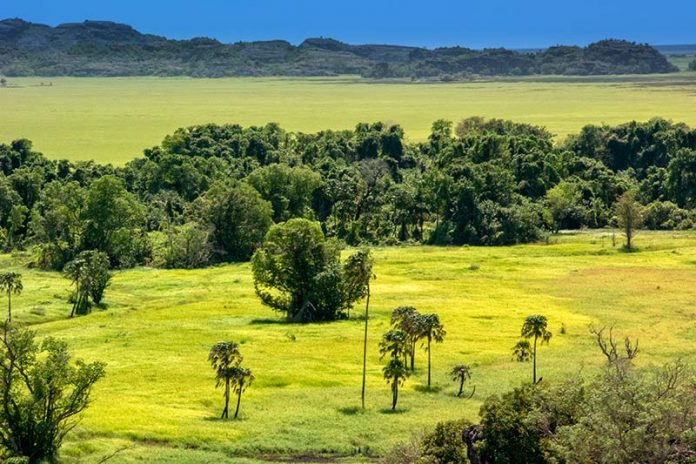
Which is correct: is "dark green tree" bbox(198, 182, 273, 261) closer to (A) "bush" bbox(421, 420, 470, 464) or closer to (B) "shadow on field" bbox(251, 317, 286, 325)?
(B) "shadow on field" bbox(251, 317, 286, 325)

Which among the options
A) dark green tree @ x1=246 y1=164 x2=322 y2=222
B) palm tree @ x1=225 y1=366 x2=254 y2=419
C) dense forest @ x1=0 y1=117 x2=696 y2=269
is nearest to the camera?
palm tree @ x1=225 y1=366 x2=254 y2=419

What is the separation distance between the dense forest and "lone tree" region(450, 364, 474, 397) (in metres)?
51.5

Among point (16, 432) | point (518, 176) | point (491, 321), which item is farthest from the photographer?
point (518, 176)

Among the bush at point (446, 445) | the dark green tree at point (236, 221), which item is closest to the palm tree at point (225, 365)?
the bush at point (446, 445)

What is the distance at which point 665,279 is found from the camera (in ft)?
297

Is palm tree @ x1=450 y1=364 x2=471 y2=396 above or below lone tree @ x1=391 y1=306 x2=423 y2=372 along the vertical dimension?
below

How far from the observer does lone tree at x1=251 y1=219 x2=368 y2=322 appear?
79312 millimetres

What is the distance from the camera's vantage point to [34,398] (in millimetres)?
45500

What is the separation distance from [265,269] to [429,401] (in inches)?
1122

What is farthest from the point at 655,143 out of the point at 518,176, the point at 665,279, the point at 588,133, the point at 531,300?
the point at 531,300

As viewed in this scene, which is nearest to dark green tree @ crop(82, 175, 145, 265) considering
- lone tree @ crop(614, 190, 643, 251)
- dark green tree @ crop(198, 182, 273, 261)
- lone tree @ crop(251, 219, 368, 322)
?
dark green tree @ crop(198, 182, 273, 261)

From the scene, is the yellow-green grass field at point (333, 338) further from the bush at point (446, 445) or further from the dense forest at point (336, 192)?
the bush at point (446, 445)

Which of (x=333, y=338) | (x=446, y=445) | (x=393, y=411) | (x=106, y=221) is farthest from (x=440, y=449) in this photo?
(x=106, y=221)

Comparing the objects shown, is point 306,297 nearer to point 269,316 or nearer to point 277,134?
point 269,316
